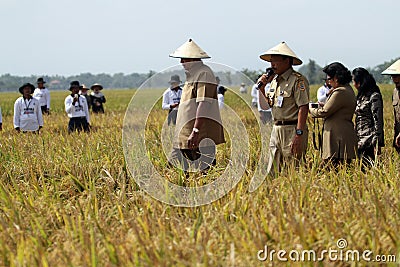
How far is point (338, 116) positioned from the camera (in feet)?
16.3

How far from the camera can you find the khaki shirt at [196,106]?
15.7 feet

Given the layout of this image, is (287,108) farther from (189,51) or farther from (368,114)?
(368,114)

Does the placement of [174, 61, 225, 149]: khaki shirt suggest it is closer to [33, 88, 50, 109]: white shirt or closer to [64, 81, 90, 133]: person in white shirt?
[64, 81, 90, 133]: person in white shirt

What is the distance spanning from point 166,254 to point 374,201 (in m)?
1.40

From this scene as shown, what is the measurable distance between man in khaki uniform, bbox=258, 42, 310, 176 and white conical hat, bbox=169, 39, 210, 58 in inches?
21.8

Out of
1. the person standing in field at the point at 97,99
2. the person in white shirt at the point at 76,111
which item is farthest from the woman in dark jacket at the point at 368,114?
the person standing in field at the point at 97,99

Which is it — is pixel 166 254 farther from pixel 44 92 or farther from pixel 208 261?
pixel 44 92

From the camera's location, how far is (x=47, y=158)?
5.67 m

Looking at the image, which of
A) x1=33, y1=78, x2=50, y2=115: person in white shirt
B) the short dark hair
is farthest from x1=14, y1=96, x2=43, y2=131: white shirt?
the short dark hair

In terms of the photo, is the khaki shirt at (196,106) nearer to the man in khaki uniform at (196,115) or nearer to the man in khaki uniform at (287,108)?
the man in khaki uniform at (196,115)

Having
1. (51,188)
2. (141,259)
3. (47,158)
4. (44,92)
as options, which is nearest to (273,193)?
(141,259)

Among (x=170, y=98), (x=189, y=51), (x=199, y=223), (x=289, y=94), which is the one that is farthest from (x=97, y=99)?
(x=199, y=223)

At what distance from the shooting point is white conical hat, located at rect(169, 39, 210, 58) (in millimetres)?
4737

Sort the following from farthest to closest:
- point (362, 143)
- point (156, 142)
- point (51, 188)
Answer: point (156, 142), point (362, 143), point (51, 188)
